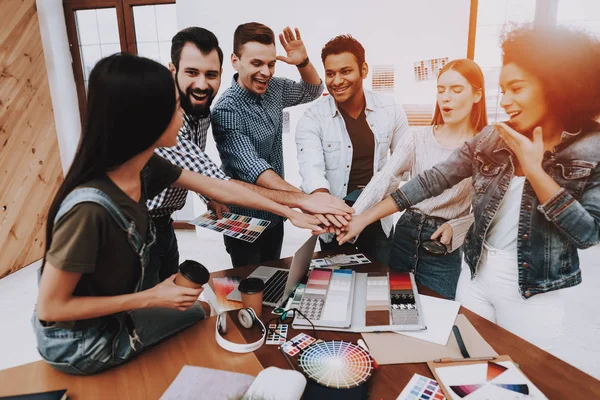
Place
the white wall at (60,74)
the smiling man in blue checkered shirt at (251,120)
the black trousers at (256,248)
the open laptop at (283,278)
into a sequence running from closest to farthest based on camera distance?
the open laptop at (283,278)
the smiling man in blue checkered shirt at (251,120)
the black trousers at (256,248)
the white wall at (60,74)

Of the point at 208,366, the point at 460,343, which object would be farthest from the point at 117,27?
the point at 460,343

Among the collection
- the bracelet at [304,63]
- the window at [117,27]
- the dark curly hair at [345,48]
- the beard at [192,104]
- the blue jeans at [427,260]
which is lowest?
the blue jeans at [427,260]

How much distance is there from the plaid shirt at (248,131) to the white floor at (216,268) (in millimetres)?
1358

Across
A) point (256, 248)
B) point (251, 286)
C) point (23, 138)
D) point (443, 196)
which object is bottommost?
point (256, 248)

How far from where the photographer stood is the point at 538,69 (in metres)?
1.18

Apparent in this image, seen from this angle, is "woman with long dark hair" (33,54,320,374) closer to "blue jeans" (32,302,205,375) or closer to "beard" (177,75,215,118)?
"blue jeans" (32,302,205,375)

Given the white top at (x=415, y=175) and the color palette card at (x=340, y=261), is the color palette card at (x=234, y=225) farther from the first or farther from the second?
the white top at (x=415, y=175)

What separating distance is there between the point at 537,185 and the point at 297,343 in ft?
2.75

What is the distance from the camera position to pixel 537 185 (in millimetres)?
1175

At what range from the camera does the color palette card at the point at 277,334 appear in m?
1.09

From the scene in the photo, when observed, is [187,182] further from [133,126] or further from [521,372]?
[521,372]

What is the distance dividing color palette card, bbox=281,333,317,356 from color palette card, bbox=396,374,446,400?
0.90 ft

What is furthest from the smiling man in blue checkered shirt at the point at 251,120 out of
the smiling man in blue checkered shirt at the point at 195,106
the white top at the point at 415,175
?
the white top at the point at 415,175

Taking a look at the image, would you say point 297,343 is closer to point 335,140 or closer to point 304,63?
point 335,140
